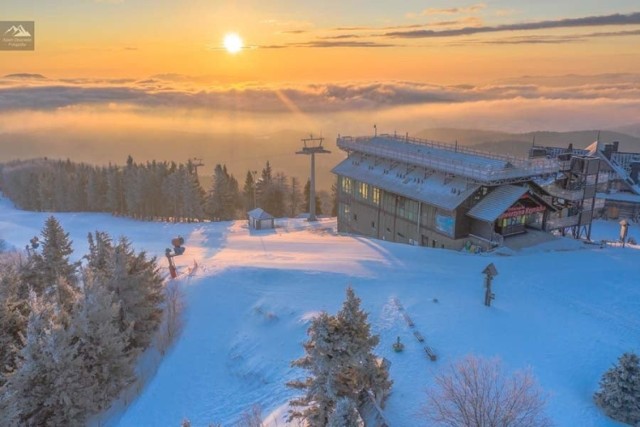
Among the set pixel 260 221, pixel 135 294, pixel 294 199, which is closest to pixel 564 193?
pixel 260 221

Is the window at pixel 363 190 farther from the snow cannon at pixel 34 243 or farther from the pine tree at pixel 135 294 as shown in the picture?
the snow cannon at pixel 34 243

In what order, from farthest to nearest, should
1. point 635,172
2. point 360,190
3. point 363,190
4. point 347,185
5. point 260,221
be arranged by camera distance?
point 635,172
point 260,221
point 347,185
point 360,190
point 363,190

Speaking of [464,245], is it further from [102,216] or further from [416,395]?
[102,216]

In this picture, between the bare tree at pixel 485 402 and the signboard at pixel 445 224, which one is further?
the signboard at pixel 445 224

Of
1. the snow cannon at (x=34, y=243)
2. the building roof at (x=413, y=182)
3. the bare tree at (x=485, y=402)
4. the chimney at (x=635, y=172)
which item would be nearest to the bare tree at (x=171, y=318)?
the bare tree at (x=485, y=402)

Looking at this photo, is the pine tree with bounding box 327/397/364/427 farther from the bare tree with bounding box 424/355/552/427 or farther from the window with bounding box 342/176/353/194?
the window with bounding box 342/176/353/194

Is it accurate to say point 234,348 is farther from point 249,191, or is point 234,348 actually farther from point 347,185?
point 249,191
